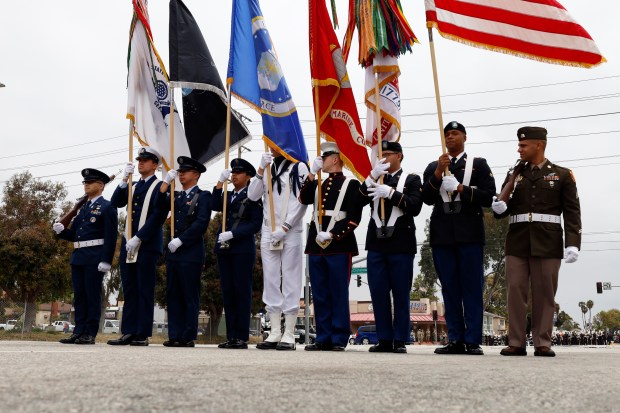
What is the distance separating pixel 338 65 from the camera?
7.59 metres

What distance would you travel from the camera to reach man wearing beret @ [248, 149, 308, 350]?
6.75m

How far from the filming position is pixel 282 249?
22.4 ft

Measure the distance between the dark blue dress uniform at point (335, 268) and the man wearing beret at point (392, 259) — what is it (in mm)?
204

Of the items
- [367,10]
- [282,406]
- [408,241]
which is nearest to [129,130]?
[367,10]

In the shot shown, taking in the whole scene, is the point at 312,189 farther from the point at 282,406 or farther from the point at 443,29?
the point at 282,406

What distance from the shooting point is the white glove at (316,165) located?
6.76m

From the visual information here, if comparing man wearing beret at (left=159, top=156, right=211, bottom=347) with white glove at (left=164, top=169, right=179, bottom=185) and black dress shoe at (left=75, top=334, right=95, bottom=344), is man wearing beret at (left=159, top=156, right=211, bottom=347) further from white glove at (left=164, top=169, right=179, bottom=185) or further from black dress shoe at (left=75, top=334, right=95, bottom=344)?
black dress shoe at (left=75, top=334, right=95, bottom=344)

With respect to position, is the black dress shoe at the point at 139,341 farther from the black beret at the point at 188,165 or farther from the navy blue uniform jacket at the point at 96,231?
the black beret at the point at 188,165

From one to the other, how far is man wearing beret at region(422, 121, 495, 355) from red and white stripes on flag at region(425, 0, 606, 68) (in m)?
0.97

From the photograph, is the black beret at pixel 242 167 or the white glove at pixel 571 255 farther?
the black beret at pixel 242 167

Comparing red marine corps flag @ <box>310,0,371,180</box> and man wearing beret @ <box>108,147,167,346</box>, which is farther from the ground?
red marine corps flag @ <box>310,0,371,180</box>

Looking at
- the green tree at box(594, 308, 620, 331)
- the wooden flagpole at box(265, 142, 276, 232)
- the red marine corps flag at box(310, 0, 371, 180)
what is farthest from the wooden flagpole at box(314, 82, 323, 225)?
the green tree at box(594, 308, 620, 331)

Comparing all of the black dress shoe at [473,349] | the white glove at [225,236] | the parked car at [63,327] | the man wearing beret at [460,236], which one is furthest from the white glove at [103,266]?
the parked car at [63,327]

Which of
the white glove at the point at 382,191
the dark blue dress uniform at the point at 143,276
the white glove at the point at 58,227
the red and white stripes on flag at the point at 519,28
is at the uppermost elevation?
the red and white stripes on flag at the point at 519,28
